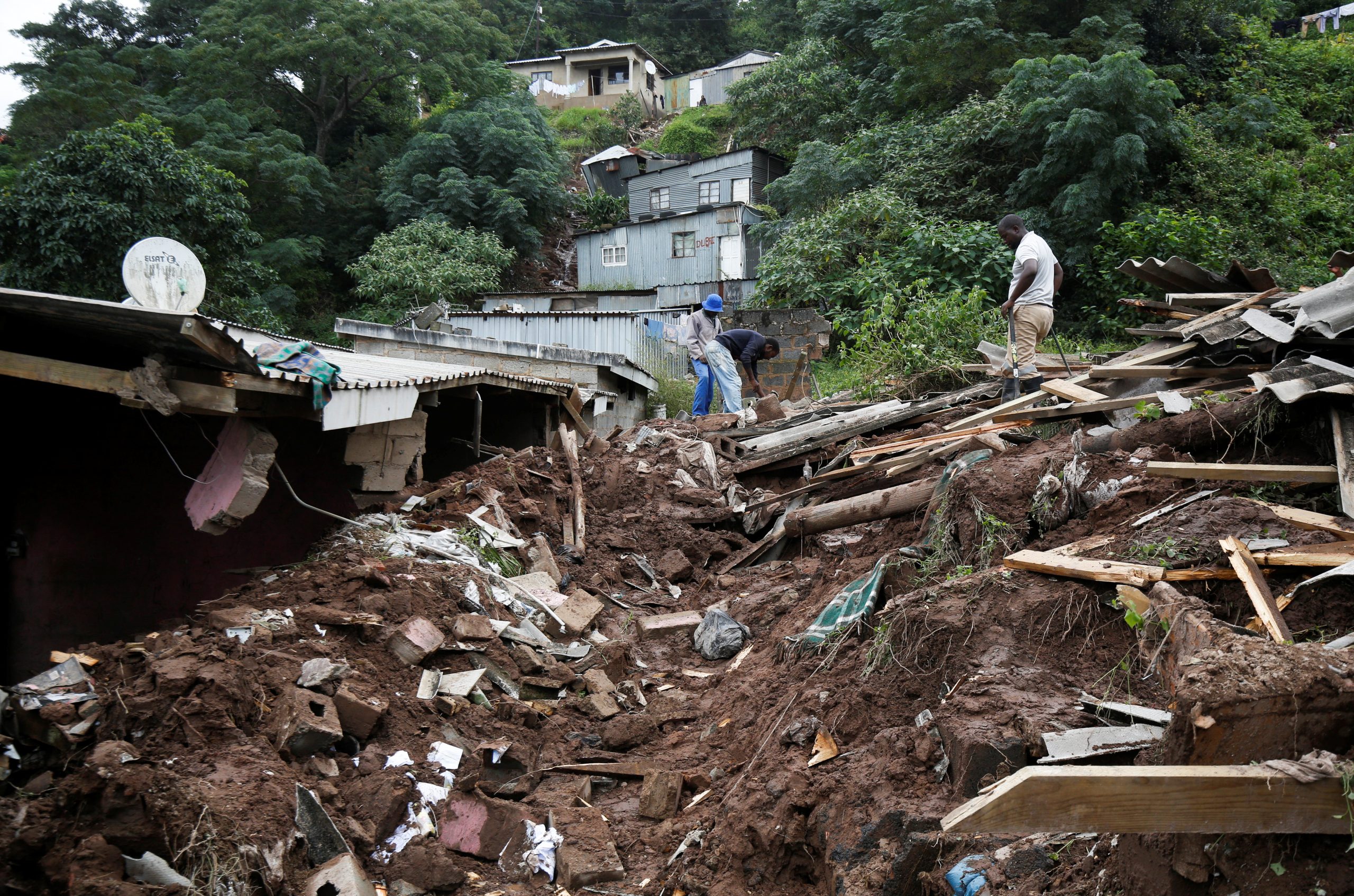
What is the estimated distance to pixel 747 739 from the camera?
4.94 metres

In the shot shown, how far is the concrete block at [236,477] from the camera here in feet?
18.8

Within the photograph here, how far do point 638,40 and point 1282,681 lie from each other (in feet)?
176

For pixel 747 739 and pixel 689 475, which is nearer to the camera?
pixel 747 739

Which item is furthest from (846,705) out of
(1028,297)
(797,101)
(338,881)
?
(797,101)

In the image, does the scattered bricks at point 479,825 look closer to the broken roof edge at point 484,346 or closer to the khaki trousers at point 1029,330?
the khaki trousers at point 1029,330

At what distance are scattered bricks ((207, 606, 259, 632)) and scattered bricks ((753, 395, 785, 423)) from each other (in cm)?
709

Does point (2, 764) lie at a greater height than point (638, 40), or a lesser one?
lesser

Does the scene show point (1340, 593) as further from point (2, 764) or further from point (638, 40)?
point (638, 40)

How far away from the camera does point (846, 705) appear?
4379 mm

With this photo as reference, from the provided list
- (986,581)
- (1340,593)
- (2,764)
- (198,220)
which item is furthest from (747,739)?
(198,220)

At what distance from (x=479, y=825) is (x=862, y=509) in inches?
154

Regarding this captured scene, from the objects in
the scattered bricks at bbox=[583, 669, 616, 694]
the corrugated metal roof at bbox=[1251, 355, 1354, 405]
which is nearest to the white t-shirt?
the corrugated metal roof at bbox=[1251, 355, 1354, 405]

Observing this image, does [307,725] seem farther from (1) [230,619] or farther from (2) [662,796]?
(2) [662,796]

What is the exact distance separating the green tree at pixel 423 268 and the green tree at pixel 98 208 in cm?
763
